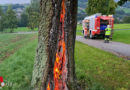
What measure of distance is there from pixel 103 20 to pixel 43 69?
16.5 meters

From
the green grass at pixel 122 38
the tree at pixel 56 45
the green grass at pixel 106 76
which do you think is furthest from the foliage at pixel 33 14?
the tree at pixel 56 45

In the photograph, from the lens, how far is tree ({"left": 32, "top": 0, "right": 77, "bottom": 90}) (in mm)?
2564

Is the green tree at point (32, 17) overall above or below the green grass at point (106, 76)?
above

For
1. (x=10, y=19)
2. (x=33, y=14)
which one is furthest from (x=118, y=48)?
(x=10, y=19)

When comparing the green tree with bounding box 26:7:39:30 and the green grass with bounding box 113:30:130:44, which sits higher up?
the green tree with bounding box 26:7:39:30

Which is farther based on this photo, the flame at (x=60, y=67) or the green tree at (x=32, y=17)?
the green tree at (x=32, y=17)

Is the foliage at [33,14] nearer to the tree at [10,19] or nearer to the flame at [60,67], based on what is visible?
the tree at [10,19]

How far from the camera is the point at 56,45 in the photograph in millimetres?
2625

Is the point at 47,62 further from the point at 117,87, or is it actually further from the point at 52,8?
the point at 117,87

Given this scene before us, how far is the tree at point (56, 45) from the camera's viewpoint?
8.41 ft

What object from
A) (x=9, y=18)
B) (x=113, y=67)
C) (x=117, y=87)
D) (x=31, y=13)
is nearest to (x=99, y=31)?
(x=113, y=67)

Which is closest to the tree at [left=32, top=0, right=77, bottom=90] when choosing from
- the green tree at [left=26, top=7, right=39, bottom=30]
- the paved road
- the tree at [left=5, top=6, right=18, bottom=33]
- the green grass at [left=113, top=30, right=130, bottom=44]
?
the paved road

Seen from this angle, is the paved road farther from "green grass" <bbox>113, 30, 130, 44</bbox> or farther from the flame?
the flame

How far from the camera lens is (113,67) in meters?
5.69
